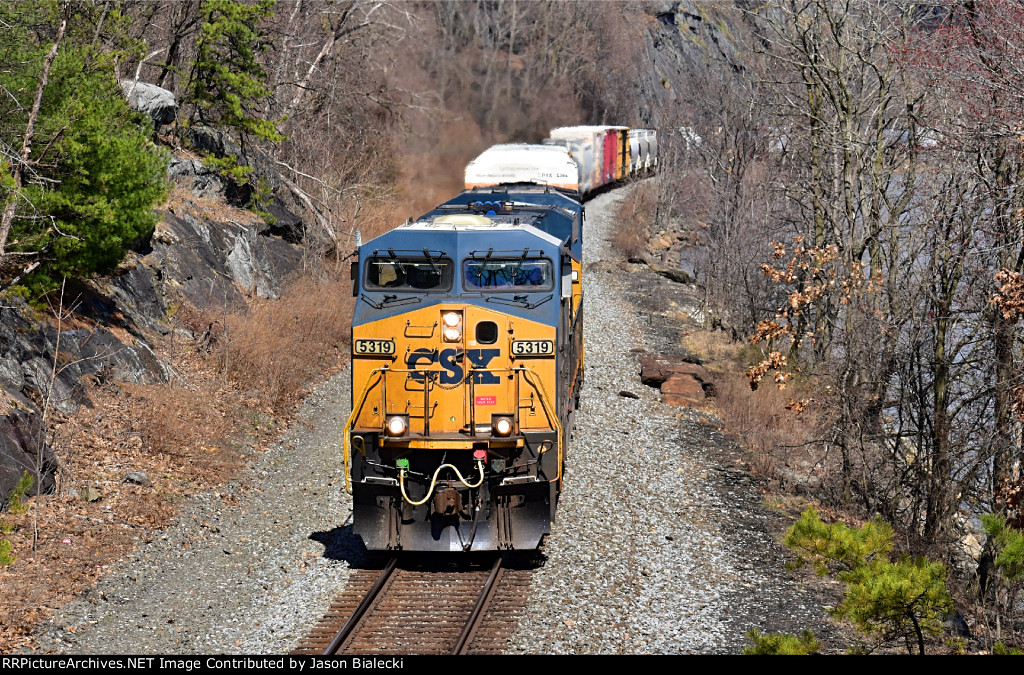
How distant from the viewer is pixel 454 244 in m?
10.9

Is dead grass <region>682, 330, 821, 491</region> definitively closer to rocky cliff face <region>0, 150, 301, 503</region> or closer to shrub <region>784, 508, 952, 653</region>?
shrub <region>784, 508, 952, 653</region>

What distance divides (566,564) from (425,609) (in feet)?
6.46

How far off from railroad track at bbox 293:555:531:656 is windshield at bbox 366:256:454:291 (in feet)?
10.9

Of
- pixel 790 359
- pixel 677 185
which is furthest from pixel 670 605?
pixel 677 185

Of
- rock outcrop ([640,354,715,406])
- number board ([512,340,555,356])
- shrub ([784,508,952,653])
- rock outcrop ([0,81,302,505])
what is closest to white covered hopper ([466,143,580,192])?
rock outcrop ([640,354,715,406])

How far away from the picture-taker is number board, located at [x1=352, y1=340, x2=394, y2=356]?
1066cm

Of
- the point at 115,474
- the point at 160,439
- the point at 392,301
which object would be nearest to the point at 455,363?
the point at 392,301

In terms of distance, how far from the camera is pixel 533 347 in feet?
34.8

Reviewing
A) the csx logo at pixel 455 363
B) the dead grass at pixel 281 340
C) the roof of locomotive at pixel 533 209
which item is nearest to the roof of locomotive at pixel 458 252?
the csx logo at pixel 455 363

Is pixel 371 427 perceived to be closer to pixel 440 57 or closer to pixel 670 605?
pixel 670 605

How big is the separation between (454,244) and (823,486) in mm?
8079

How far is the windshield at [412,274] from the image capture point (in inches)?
431

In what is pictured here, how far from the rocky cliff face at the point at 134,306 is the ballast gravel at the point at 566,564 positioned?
8.80 ft

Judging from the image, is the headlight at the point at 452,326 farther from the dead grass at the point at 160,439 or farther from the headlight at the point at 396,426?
the dead grass at the point at 160,439
